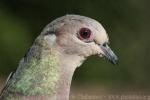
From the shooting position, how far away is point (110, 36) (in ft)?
56.2

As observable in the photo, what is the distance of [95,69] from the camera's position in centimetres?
1783

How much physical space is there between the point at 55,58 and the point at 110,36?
11.9 meters

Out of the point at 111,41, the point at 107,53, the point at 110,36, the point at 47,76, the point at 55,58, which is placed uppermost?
the point at 110,36

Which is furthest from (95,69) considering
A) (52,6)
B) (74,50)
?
(74,50)

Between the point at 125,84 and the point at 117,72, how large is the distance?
38 cm

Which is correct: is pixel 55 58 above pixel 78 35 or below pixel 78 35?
below

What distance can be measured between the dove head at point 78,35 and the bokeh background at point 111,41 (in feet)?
37.3

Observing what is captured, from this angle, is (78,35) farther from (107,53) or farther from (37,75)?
(37,75)

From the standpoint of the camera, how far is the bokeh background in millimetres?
17078

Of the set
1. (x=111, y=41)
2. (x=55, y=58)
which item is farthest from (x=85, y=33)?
(x=111, y=41)

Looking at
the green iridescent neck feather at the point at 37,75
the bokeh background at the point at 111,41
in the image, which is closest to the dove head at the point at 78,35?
the green iridescent neck feather at the point at 37,75

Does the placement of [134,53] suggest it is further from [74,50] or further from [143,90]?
[74,50]

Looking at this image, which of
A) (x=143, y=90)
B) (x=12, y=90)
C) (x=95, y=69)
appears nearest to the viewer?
(x=12, y=90)

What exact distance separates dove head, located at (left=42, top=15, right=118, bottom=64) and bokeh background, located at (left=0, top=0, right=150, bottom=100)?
37.3ft
